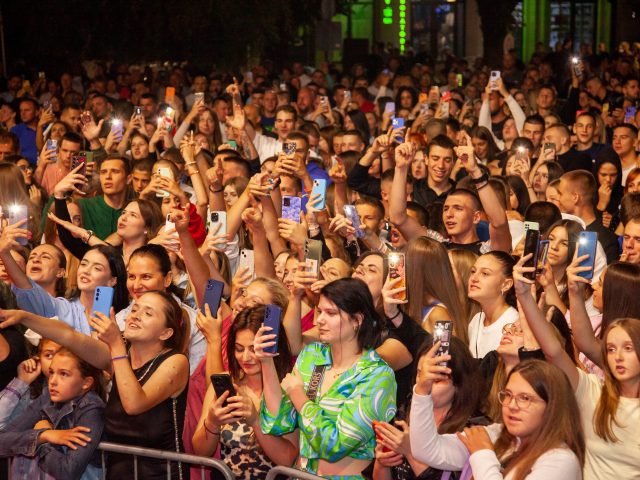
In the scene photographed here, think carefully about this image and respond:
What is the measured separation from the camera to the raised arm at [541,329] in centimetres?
517

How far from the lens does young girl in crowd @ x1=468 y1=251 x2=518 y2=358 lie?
20.7ft

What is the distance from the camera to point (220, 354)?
5602mm

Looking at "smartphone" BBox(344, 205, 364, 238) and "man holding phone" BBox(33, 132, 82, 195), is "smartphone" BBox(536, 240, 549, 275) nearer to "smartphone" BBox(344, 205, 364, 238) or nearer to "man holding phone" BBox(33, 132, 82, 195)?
"smartphone" BBox(344, 205, 364, 238)

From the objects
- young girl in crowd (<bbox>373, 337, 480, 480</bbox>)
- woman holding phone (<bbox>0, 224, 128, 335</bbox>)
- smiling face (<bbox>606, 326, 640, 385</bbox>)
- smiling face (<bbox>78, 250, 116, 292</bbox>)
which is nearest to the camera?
smiling face (<bbox>606, 326, 640, 385</bbox>)

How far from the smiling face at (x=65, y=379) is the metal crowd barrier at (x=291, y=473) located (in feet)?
3.74

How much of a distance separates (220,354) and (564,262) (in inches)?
93.5

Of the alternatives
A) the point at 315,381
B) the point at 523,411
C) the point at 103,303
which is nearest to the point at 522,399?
the point at 523,411

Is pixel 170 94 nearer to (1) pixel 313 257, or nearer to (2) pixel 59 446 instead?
(1) pixel 313 257

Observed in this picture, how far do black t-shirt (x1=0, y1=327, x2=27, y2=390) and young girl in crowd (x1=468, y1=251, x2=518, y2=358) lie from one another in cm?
234

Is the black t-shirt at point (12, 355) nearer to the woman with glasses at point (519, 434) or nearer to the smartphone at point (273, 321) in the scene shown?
the smartphone at point (273, 321)

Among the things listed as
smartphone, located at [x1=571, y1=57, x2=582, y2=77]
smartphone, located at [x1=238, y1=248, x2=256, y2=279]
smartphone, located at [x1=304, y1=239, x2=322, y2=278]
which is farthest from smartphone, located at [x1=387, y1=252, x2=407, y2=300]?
smartphone, located at [x1=571, y1=57, x2=582, y2=77]

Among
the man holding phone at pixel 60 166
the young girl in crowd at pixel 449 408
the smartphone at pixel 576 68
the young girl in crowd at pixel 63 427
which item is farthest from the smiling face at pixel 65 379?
the smartphone at pixel 576 68

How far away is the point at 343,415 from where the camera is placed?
16.5ft

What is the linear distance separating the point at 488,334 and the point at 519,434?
1.61 meters
